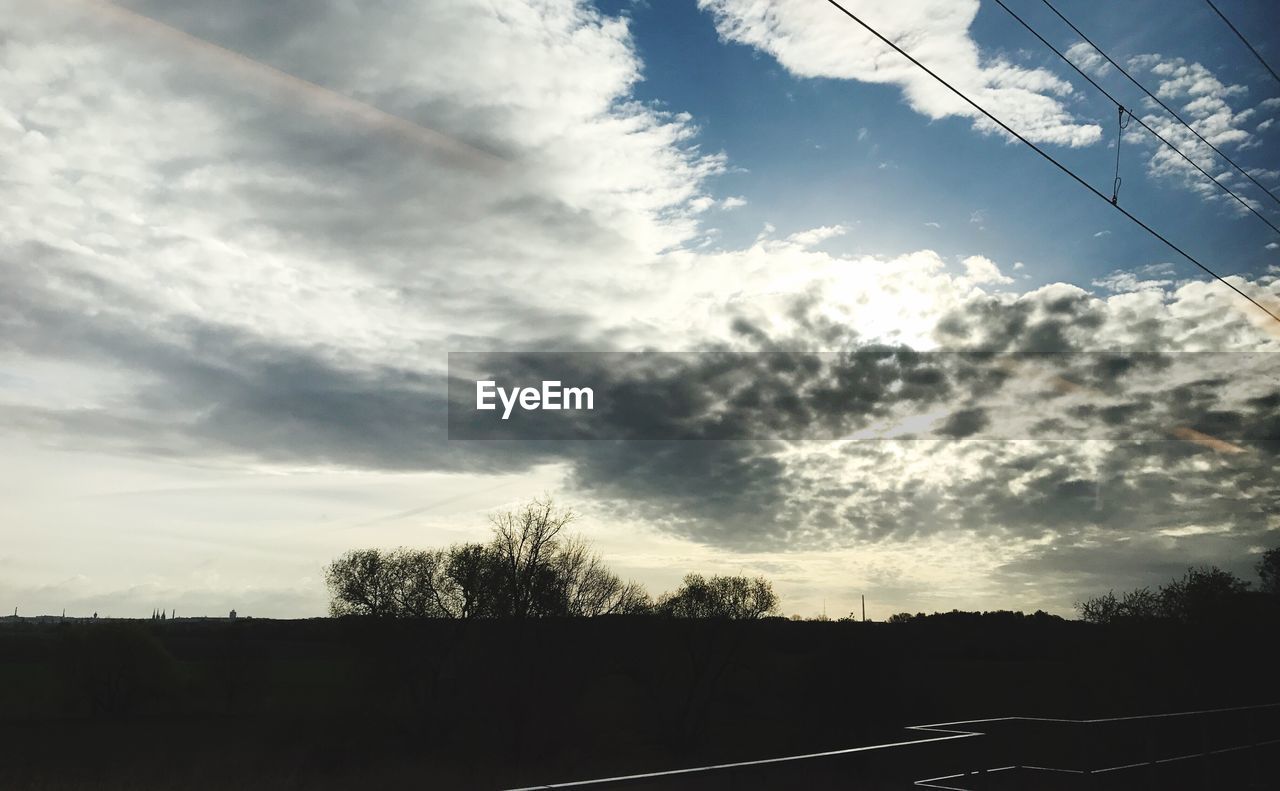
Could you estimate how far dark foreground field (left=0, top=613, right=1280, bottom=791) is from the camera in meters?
36.8

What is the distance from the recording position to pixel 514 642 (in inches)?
1483

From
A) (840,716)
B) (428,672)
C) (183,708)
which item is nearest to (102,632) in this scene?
(183,708)

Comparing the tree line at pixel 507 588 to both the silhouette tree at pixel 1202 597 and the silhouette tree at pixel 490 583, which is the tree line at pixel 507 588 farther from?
the silhouette tree at pixel 1202 597

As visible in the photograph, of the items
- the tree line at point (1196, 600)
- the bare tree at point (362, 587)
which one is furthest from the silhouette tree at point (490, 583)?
the tree line at point (1196, 600)

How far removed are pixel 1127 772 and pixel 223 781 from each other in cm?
3642

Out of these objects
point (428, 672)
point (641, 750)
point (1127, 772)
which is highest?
point (1127, 772)

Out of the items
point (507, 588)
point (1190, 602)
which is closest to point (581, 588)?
point (507, 588)

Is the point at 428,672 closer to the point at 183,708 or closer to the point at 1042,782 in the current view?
the point at 183,708

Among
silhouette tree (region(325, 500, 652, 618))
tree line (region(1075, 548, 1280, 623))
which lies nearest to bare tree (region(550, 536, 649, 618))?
silhouette tree (region(325, 500, 652, 618))

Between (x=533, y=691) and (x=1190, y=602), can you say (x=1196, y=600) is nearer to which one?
(x=1190, y=602)

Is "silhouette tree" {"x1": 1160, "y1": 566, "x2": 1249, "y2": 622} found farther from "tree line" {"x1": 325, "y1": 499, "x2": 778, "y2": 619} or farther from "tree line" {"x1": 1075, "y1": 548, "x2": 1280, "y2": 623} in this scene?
"tree line" {"x1": 325, "y1": 499, "x2": 778, "y2": 619}

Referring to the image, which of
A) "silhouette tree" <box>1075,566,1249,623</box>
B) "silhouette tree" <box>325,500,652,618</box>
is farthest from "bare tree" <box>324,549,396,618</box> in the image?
"silhouette tree" <box>1075,566,1249,623</box>

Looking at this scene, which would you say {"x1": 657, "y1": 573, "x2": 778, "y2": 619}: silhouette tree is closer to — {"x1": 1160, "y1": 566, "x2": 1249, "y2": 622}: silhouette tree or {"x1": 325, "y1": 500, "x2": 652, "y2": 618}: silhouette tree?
{"x1": 325, "y1": 500, "x2": 652, "y2": 618}: silhouette tree

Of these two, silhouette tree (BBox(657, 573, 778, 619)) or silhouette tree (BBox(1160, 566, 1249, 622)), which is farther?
silhouette tree (BBox(657, 573, 778, 619))
